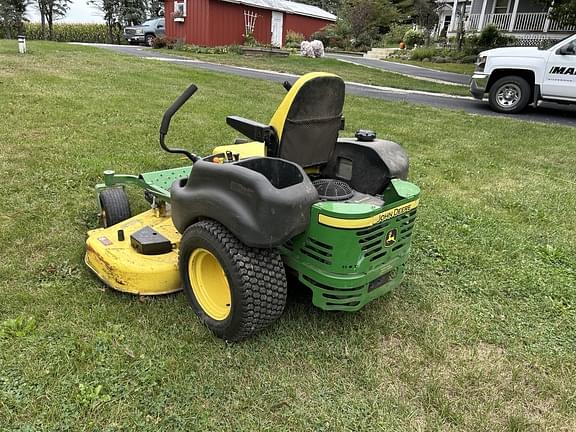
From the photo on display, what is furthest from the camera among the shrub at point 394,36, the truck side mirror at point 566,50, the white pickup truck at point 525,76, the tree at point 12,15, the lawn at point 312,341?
the shrub at point 394,36

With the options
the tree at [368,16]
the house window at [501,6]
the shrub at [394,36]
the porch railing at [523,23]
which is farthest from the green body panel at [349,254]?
the shrub at [394,36]

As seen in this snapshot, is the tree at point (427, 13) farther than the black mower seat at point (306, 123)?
Yes

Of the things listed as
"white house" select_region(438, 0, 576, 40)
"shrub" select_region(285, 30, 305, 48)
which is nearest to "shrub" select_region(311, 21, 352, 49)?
"shrub" select_region(285, 30, 305, 48)

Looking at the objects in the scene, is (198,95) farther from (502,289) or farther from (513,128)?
(502,289)

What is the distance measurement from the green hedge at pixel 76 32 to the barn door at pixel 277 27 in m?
10.1

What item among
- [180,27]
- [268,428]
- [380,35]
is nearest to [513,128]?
[268,428]

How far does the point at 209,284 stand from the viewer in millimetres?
2660

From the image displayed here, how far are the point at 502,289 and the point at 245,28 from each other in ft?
79.5

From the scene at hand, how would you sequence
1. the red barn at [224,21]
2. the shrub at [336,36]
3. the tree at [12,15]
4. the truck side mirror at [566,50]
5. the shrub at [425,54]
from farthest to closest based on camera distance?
1. the shrub at [336,36]
2. the tree at [12,15]
3. the shrub at [425,54]
4. the red barn at [224,21]
5. the truck side mirror at [566,50]

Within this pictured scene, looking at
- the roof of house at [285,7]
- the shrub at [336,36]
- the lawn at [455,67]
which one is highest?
the roof of house at [285,7]

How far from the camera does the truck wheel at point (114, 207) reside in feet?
11.3

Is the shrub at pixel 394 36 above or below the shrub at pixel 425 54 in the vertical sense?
above

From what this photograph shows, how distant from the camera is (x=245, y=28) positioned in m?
25.0

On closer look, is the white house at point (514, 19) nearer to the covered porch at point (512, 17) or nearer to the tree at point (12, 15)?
the covered porch at point (512, 17)
